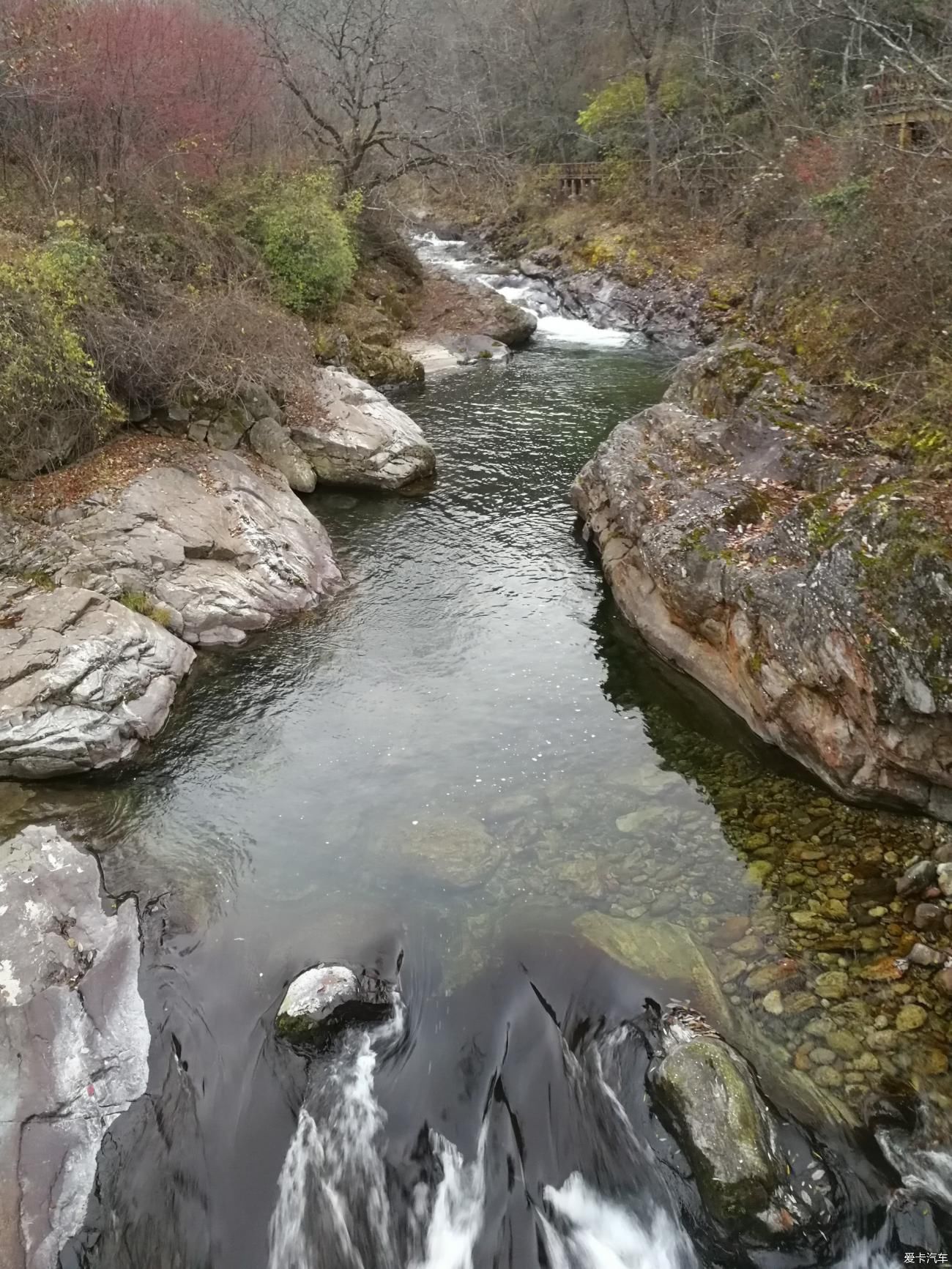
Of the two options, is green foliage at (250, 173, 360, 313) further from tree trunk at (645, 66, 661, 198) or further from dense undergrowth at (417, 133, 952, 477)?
tree trunk at (645, 66, 661, 198)

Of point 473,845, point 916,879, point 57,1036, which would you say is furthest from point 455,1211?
point 916,879

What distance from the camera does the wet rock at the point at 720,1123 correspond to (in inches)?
214

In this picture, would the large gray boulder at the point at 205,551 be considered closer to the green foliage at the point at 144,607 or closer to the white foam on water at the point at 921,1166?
the green foliage at the point at 144,607

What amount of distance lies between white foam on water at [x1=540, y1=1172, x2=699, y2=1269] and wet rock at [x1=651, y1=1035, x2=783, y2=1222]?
0.36 m

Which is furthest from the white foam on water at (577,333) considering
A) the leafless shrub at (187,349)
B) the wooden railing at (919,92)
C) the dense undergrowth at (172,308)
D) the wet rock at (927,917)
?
the wet rock at (927,917)

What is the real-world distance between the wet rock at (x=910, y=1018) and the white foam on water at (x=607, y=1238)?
2.32 metres

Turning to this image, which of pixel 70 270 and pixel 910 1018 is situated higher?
pixel 70 270

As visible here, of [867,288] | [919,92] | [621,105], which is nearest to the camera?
[919,92]

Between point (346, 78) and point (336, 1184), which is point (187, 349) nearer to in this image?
point (336, 1184)

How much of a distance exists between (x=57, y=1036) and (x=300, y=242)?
68.9 feet

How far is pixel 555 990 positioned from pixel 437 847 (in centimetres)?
213

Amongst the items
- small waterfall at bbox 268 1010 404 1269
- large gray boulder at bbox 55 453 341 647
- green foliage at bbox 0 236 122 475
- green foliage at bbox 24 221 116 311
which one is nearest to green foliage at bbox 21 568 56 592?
large gray boulder at bbox 55 453 341 647

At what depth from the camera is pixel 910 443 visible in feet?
31.7

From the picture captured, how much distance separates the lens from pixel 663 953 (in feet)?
23.6
